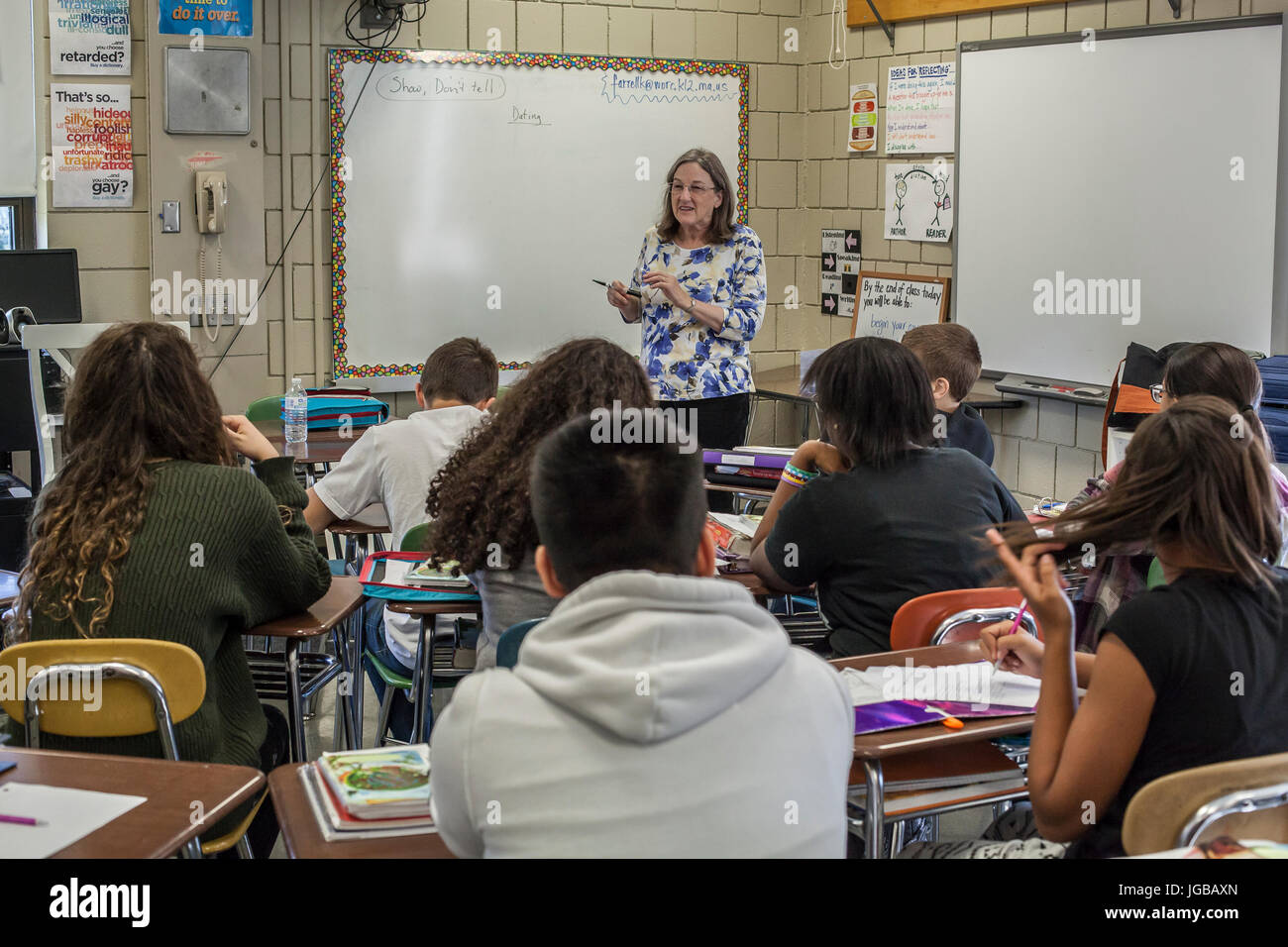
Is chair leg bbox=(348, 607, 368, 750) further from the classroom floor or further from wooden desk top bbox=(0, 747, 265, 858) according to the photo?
wooden desk top bbox=(0, 747, 265, 858)

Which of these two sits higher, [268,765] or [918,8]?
[918,8]

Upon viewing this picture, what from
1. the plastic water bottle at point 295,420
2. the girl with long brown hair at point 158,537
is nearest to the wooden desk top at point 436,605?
the girl with long brown hair at point 158,537

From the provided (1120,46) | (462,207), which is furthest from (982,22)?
(462,207)

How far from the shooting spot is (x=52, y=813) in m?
1.51

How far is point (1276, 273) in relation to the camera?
423cm

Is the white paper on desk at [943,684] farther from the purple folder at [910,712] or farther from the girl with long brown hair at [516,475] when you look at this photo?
the girl with long brown hair at [516,475]

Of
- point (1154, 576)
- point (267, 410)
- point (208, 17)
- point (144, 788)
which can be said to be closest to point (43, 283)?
point (267, 410)

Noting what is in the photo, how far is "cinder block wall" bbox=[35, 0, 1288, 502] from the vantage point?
5.13 metres

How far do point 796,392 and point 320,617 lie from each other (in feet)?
12.6

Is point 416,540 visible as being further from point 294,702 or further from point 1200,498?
point 1200,498

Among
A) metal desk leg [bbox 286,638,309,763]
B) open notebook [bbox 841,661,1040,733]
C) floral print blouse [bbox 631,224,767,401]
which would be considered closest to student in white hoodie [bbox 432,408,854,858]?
open notebook [bbox 841,661,1040,733]
